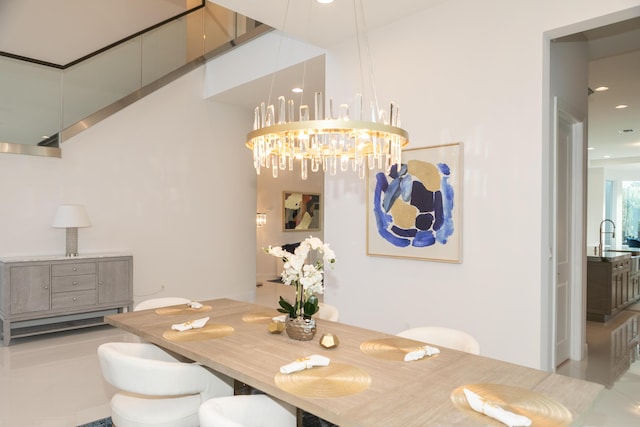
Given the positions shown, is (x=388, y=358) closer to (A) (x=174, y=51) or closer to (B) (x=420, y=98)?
(B) (x=420, y=98)

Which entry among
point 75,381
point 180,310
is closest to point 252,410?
point 180,310

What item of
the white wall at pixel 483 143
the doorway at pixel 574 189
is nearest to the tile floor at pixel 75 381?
the doorway at pixel 574 189

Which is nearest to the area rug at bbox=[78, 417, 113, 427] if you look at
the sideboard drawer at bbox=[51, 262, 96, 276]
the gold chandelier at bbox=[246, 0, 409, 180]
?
the gold chandelier at bbox=[246, 0, 409, 180]

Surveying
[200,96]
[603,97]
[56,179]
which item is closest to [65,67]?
[56,179]

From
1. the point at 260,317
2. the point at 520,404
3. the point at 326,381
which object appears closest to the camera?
the point at 520,404

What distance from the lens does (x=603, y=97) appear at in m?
6.57

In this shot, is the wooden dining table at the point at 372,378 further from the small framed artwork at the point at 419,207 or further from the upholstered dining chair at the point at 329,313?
the small framed artwork at the point at 419,207

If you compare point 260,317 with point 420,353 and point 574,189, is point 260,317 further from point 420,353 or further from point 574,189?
point 574,189

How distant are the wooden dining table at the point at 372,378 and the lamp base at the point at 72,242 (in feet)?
9.82

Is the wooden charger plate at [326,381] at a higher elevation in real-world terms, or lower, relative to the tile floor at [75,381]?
higher

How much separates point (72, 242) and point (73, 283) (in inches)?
20.3

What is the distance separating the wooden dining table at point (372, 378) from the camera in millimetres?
1457

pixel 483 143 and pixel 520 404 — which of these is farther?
pixel 483 143

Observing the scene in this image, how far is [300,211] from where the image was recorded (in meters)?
10.3
